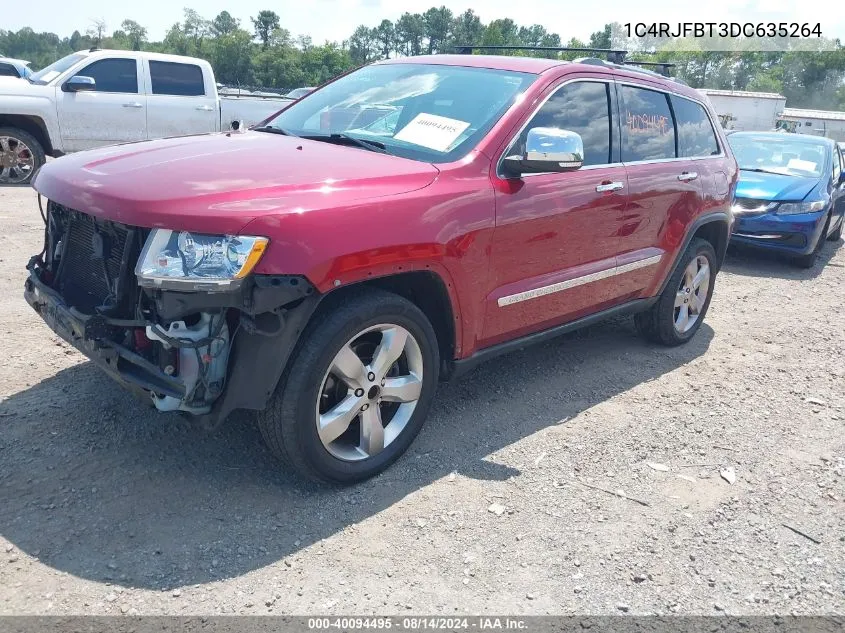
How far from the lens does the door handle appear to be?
428 centimetres

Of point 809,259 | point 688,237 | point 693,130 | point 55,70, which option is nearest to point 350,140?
point 688,237

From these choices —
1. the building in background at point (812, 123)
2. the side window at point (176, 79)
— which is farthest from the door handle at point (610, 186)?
the building in background at point (812, 123)

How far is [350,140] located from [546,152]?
1001 millimetres

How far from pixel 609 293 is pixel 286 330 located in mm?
2420

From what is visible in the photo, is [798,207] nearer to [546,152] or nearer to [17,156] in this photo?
[546,152]

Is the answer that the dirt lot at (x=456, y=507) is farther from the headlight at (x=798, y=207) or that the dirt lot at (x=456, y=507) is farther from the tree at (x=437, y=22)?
the tree at (x=437, y=22)

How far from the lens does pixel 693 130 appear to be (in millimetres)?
5395

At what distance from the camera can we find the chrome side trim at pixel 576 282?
3.88 metres

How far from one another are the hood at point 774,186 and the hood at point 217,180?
22.1 ft

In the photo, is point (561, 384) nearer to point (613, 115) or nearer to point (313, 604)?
point (613, 115)

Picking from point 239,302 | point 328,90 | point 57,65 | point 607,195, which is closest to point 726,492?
point 607,195

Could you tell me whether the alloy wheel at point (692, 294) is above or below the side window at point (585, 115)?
below

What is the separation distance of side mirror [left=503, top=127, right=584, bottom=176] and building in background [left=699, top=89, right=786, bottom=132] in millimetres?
40001

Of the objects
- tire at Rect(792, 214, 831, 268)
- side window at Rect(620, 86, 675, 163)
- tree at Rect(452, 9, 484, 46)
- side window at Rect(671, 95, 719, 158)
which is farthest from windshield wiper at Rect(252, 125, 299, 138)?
tree at Rect(452, 9, 484, 46)
